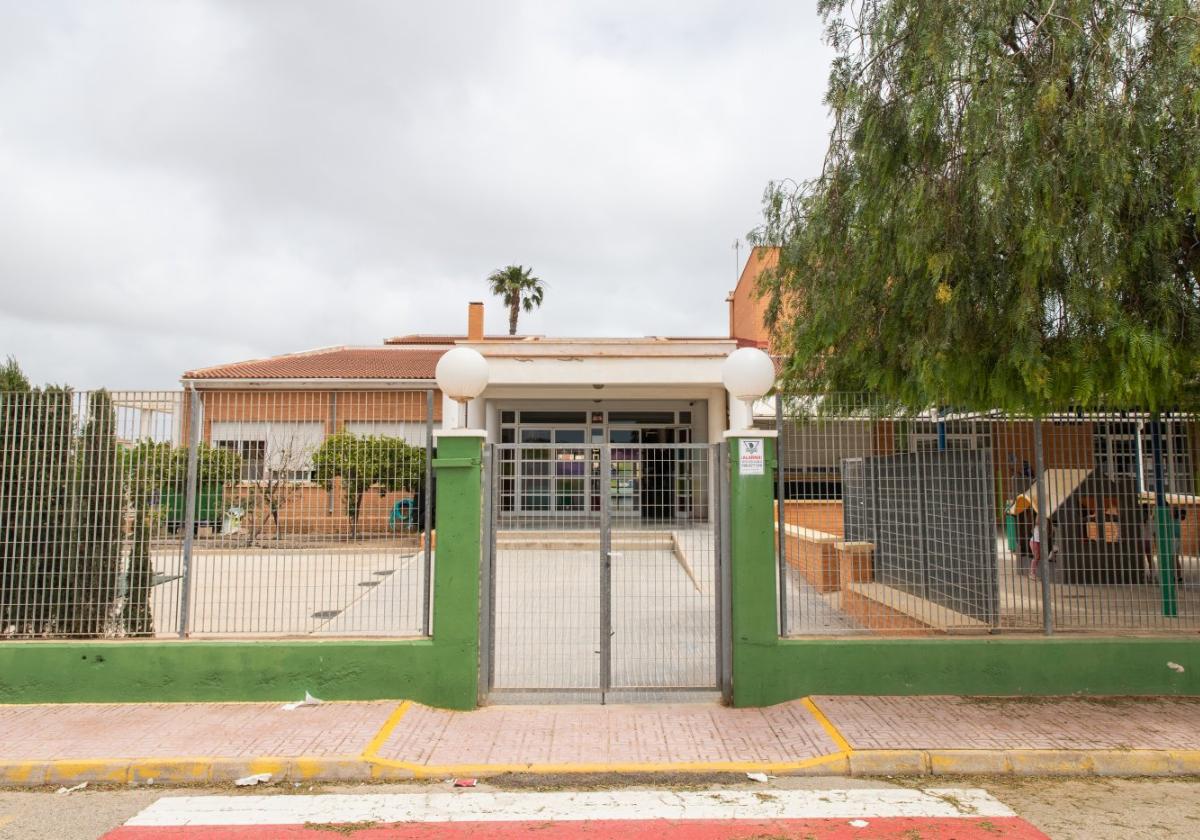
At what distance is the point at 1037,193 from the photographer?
239 inches

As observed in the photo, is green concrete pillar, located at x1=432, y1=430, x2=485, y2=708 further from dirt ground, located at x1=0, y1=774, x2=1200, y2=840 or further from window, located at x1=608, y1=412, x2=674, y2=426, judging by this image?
window, located at x1=608, y1=412, x2=674, y2=426

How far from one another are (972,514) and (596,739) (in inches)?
154

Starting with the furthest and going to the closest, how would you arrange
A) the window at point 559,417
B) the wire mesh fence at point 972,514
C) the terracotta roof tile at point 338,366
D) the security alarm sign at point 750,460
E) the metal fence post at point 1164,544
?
1. the window at point 559,417
2. the terracotta roof tile at point 338,366
3. the metal fence post at point 1164,544
4. the wire mesh fence at point 972,514
5. the security alarm sign at point 750,460

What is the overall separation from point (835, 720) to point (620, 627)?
3417 millimetres


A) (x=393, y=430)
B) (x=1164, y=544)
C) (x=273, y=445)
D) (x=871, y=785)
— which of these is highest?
(x=393, y=430)

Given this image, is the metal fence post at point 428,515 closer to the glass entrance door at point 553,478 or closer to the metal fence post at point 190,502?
the glass entrance door at point 553,478

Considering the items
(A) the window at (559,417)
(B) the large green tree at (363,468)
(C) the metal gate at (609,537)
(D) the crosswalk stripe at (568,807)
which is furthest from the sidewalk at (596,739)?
(A) the window at (559,417)

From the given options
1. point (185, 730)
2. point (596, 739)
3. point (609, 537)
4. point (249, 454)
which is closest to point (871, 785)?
point (596, 739)

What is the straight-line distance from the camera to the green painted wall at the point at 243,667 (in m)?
6.53

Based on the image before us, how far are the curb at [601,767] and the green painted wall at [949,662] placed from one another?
1.23 metres

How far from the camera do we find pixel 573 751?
5559 millimetres

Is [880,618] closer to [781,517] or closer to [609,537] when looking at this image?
[781,517]

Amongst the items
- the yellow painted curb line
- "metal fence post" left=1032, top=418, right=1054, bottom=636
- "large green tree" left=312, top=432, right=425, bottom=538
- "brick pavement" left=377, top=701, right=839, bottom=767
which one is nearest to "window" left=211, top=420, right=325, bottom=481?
"large green tree" left=312, top=432, right=425, bottom=538

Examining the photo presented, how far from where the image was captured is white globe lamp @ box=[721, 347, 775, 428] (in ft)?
21.7
